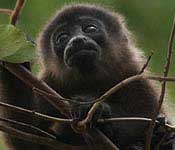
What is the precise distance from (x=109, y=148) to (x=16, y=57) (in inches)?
26.2

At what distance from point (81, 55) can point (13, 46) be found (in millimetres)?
1444

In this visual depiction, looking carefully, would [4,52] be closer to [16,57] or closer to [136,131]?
[16,57]

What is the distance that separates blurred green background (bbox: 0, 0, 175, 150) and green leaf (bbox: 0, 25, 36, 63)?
2154mm

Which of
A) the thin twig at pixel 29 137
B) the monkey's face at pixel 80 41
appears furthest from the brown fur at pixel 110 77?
the thin twig at pixel 29 137

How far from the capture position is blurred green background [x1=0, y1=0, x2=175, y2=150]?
17.3ft

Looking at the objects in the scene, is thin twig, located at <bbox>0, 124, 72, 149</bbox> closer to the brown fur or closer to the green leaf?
the green leaf

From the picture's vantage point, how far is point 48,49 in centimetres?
499

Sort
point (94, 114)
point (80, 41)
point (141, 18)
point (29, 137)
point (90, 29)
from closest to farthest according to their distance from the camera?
point (29, 137), point (94, 114), point (80, 41), point (90, 29), point (141, 18)

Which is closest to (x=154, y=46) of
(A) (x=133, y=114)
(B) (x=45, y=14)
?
(B) (x=45, y=14)

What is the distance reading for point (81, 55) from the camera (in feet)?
13.9

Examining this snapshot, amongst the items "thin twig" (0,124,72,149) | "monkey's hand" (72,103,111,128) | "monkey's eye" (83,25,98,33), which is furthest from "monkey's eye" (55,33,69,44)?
"thin twig" (0,124,72,149)

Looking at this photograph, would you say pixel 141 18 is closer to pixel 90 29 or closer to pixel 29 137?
pixel 90 29

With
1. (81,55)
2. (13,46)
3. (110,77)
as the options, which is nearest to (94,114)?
(81,55)

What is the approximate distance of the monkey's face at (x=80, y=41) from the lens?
4.23 metres
